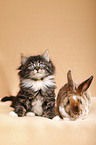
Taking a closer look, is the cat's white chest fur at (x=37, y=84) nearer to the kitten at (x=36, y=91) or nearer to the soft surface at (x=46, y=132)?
the kitten at (x=36, y=91)

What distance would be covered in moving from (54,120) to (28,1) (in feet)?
4.66

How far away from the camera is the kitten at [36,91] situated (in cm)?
139

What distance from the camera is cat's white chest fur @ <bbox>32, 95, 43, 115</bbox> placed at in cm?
140

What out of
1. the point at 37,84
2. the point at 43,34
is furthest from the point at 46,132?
the point at 43,34

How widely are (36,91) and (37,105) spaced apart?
0.10 meters

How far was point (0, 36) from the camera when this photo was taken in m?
2.18

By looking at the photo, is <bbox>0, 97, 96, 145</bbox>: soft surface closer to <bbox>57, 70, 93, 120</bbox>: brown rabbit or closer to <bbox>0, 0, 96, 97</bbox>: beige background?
<bbox>57, 70, 93, 120</bbox>: brown rabbit

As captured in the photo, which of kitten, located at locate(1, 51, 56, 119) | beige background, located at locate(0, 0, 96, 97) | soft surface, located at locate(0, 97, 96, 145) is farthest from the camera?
beige background, located at locate(0, 0, 96, 97)

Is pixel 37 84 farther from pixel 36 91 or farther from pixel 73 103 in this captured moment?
pixel 73 103

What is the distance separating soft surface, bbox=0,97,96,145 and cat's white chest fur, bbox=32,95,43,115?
14cm

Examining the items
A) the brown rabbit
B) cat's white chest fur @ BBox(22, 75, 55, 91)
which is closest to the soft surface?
the brown rabbit

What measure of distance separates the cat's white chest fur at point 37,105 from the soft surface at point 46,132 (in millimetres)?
137

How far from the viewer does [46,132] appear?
1208 millimetres

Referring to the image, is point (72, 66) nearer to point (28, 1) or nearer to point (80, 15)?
→ point (80, 15)
